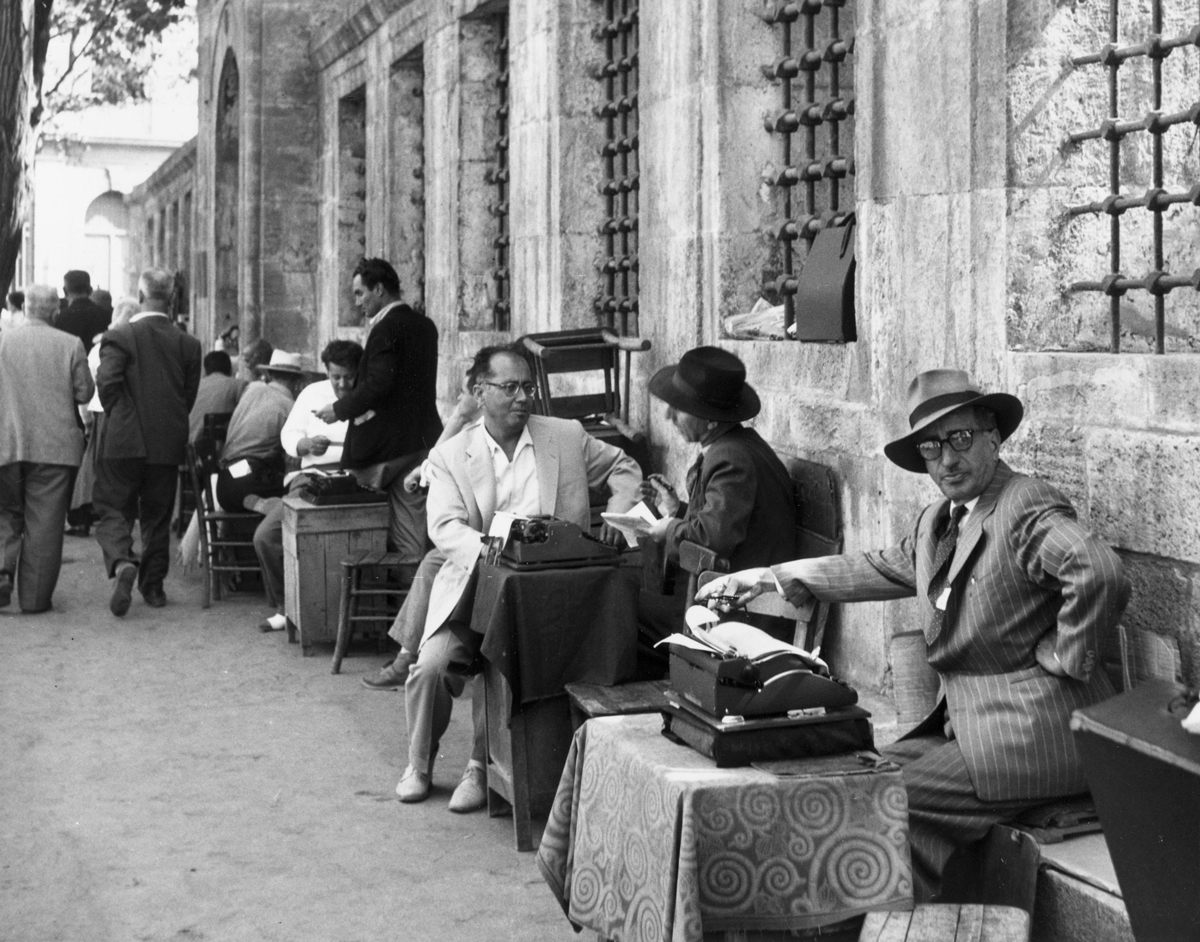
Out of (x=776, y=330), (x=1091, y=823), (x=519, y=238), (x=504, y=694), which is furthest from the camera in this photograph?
(x=519, y=238)

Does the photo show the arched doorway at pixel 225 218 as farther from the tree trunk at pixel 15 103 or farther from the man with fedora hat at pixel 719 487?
the man with fedora hat at pixel 719 487

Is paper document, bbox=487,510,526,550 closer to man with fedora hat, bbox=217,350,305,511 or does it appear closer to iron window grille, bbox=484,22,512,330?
man with fedora hat, bbox=217,350,305,511

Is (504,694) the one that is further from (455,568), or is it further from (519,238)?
(519,238)

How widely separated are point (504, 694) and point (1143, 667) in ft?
7.26

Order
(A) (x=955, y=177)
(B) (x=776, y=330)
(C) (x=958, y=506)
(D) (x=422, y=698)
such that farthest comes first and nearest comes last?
(B) (x=776, y=330), (D) (x=422, y=698), (A) (x=955, y=177), (C) (x=958, y=506)

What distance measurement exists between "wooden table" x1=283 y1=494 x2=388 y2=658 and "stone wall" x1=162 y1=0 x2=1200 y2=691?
1551 millimetres

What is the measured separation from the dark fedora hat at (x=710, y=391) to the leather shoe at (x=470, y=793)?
1473 millimetres

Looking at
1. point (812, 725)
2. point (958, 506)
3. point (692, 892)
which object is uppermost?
point (958, 506)

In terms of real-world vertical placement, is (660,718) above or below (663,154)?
below

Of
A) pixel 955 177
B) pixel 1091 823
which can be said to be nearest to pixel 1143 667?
pixel 1091 823

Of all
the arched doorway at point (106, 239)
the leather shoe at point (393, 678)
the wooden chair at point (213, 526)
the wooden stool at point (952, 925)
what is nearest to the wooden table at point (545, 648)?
the wooden stool at point (952, 925)

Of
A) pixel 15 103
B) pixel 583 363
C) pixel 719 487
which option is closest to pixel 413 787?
pixel 719 487

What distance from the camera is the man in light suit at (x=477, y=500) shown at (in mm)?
6113

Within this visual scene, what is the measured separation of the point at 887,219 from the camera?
582 cm
